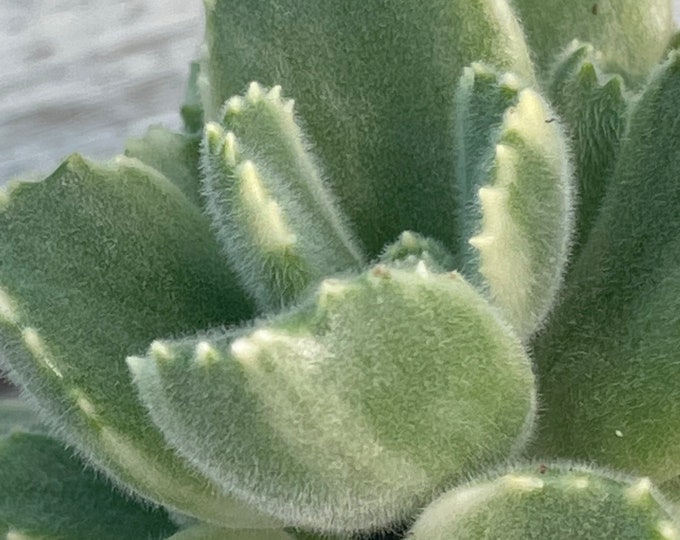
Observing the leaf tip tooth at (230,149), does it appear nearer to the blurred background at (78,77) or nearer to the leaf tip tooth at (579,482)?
the leaf tip tooth at (579,482)

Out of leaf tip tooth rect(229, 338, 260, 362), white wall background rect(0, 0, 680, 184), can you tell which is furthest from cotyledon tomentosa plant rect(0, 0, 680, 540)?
white wall background rect(0, 0, 680, 184)

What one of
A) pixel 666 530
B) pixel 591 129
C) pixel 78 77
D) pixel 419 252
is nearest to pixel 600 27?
pixel 591 129

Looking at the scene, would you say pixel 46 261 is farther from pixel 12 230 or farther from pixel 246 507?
pixel 246 507

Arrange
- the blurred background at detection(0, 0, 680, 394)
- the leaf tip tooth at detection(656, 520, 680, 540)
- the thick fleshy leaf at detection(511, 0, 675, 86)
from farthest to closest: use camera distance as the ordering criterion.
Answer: the blurred background at detection(0, 0, 680, 394)
the thick fleshy leaf at detection(511, 0, 675, 86)
the leaf tip tooth at detection(656, 520, 680, 540)

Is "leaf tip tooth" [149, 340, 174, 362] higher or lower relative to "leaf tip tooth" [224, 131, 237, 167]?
lower

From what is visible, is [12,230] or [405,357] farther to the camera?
[12,230]

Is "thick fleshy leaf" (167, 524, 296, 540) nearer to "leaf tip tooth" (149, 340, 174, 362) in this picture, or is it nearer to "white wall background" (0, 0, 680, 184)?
"leaf tip tooth" (149, 340, 174, 362)

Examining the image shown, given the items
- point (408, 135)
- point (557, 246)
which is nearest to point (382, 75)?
point (408, 135)
